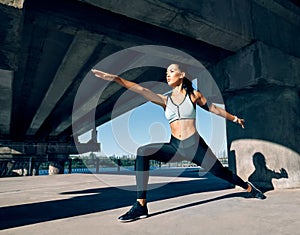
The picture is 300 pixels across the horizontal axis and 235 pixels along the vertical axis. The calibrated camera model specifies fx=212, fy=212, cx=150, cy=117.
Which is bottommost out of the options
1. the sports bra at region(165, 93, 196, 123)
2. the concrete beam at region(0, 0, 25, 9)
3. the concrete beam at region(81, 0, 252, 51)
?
the sports bra at region(165, 93, 196, 123)

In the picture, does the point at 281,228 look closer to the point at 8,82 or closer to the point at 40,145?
the point at 8,82

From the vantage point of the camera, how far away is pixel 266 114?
151 inches

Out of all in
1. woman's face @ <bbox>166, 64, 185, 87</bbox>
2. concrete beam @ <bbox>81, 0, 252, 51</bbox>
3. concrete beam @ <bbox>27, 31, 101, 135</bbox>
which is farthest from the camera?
concrete beam @ <bbox>27, 31, 101, 135</bbox>

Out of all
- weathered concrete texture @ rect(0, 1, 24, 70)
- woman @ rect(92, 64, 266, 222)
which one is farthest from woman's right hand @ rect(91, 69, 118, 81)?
weathered concrete texture @ rect(0, 1, 24, 70)

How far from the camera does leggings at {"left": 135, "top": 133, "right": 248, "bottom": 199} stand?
2.45 metres

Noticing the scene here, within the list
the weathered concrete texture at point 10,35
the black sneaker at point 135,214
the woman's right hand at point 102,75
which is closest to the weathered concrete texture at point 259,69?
the woman's right hand at point 102,75

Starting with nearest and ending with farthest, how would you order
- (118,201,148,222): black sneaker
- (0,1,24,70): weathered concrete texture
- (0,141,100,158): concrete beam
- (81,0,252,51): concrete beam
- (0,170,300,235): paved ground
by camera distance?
(0,170,300,235): paved ground, (118,201,148,222): black sneaker, (0,1,24,70): weathered concrete texture, (81,0,252,51): concrete beam, (0,141,100,158): concrete beam

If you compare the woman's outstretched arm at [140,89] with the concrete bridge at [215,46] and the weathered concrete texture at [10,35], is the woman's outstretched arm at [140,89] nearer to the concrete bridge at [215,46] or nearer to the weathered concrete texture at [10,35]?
the weathered concrete texture at [10,35]

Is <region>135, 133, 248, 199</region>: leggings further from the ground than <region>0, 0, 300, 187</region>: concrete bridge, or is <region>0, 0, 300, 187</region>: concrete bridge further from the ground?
<region>0, 0, 300, 187</region>: concrete bridge

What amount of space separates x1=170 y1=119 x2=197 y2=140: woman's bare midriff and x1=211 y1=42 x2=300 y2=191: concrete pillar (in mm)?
1907

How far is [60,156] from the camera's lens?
20906mm

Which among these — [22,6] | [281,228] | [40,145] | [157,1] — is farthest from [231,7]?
[40,145]

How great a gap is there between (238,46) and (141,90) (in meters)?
2.51

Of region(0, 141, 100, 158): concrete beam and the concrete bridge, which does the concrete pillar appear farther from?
region(0, 141, 100, 158): concrete beam
